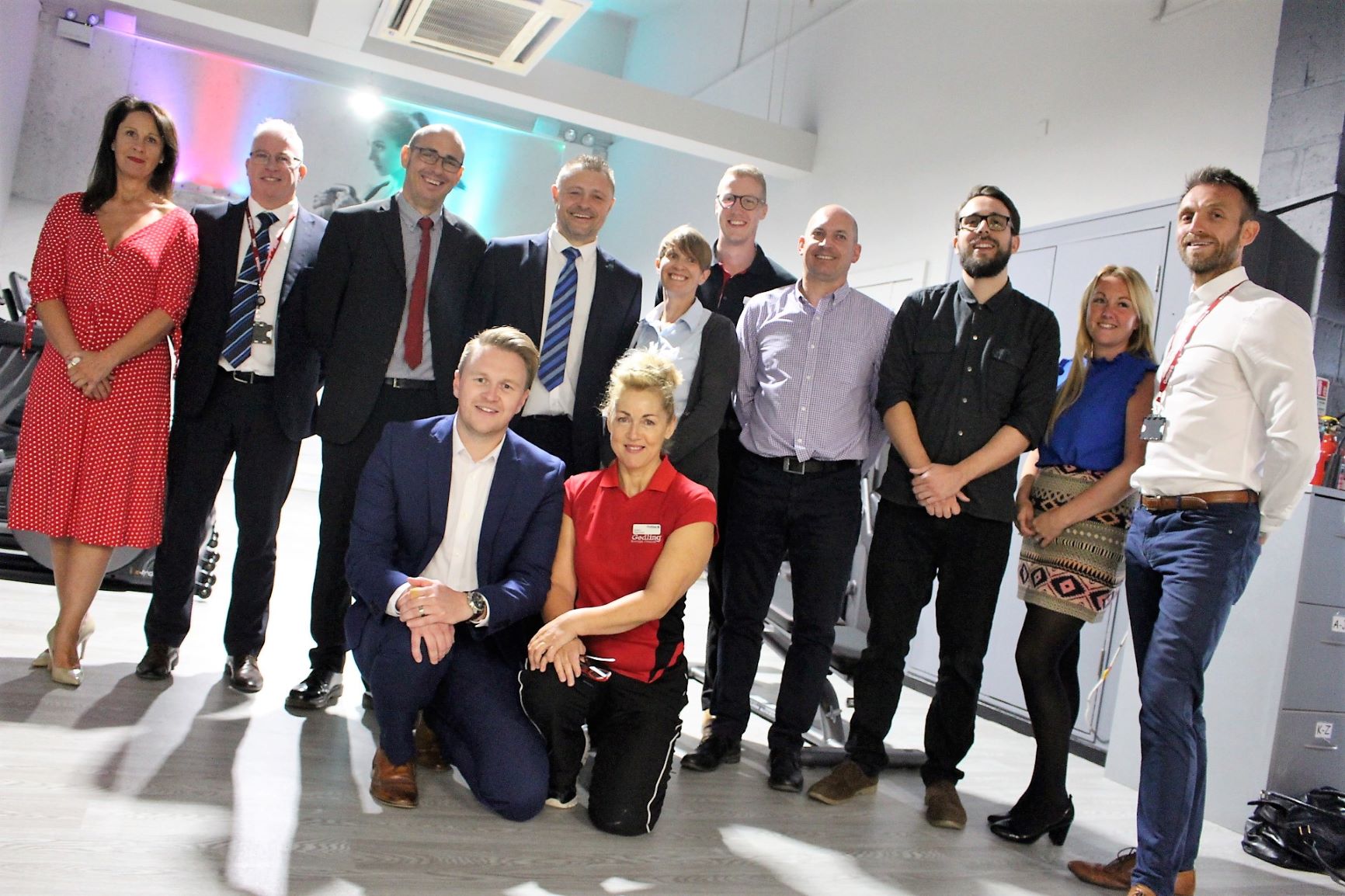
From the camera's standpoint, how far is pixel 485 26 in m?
6.03

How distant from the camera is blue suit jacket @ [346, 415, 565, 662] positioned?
247cm

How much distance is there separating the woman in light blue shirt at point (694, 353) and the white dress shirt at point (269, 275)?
108 centimetres

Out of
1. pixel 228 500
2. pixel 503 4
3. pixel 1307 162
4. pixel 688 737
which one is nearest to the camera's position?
pixel 688 737

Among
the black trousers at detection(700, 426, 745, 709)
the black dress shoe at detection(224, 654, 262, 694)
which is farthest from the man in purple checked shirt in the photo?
the black dress shoe at detection(224, 654, 262, 694)

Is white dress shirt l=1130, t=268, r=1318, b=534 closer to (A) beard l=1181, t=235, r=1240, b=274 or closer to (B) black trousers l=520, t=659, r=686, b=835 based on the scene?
(A) beard l=1181, t=235, r=1240, b=274

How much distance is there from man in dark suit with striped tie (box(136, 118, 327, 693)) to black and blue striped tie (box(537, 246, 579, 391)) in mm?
703

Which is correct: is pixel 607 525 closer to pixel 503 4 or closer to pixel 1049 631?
pixel 1049 631

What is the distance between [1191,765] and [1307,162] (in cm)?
260

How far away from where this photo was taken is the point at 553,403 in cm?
297

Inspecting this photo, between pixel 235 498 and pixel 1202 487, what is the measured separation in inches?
98.8

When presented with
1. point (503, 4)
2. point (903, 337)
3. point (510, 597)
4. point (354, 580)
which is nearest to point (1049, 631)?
point (903, 337)

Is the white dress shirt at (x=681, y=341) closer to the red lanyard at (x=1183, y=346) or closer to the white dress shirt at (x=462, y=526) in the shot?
the white dress shirt at (x=462, y=526)

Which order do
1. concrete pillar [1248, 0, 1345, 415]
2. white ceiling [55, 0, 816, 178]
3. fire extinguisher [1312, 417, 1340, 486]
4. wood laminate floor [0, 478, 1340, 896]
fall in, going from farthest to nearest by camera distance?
white ceiling [55, 0, 816, 178] < concrete pillar [1248, 0, 1345, 415] < fire extinguisher [1312, 417, 1340, 486] < wood laminate floor [0, 478, 1340, 896]

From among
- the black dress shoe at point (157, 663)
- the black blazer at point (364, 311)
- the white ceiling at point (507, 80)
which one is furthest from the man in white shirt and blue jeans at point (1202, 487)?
the white ceiling at point (507, 80)
